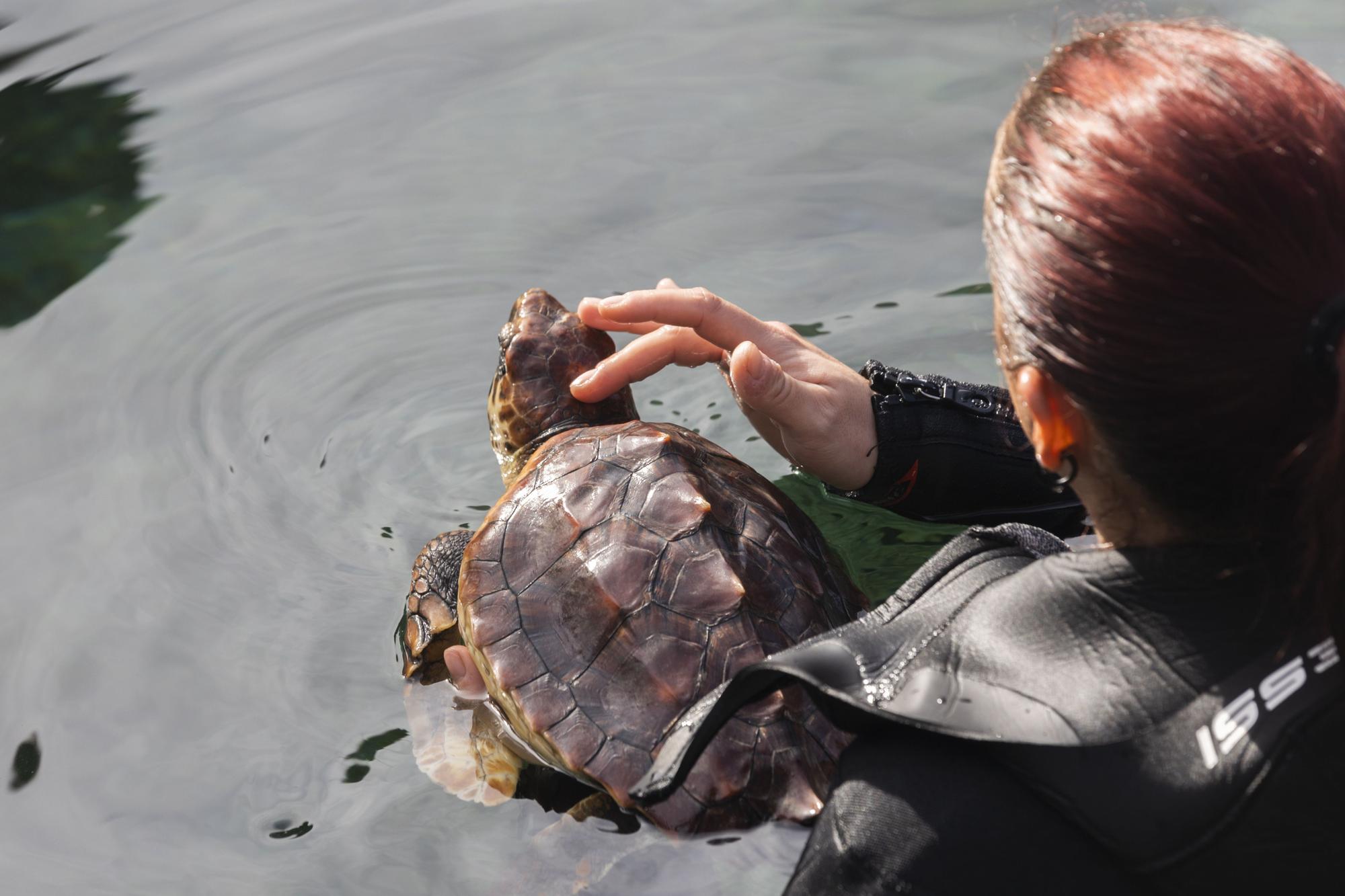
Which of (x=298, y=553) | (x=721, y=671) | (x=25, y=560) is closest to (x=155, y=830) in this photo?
(x=298, y=553)

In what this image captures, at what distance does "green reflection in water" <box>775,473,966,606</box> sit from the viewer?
3.06 m

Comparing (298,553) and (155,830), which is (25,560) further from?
(155,830)

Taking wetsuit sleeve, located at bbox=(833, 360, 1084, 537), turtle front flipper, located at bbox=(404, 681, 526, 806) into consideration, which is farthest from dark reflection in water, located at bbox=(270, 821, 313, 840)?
wetsuit sleeve, located at bbox=(833, 360, 1084, 537)

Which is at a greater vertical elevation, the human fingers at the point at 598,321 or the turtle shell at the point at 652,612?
the human fingers at the point at 598,321

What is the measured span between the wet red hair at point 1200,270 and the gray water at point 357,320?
1.43ft

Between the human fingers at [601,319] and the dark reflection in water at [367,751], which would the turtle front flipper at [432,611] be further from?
the human fingers at [601,319]

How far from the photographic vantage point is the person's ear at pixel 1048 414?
131 cm

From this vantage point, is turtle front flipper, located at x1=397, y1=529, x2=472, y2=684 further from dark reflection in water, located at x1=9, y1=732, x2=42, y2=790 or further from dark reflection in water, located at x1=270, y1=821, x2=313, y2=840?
dark reflection in water, located at x1=9, y1=732, x2=42, y2=790

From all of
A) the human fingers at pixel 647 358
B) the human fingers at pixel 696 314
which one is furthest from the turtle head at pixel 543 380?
the human fingers at pixel 696 314

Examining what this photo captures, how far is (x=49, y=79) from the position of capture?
16.5ft

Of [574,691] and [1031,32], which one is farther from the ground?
[1031,32]

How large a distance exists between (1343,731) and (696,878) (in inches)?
45.8

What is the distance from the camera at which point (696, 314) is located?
9.23ft

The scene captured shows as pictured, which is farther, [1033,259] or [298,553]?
[298,553]
